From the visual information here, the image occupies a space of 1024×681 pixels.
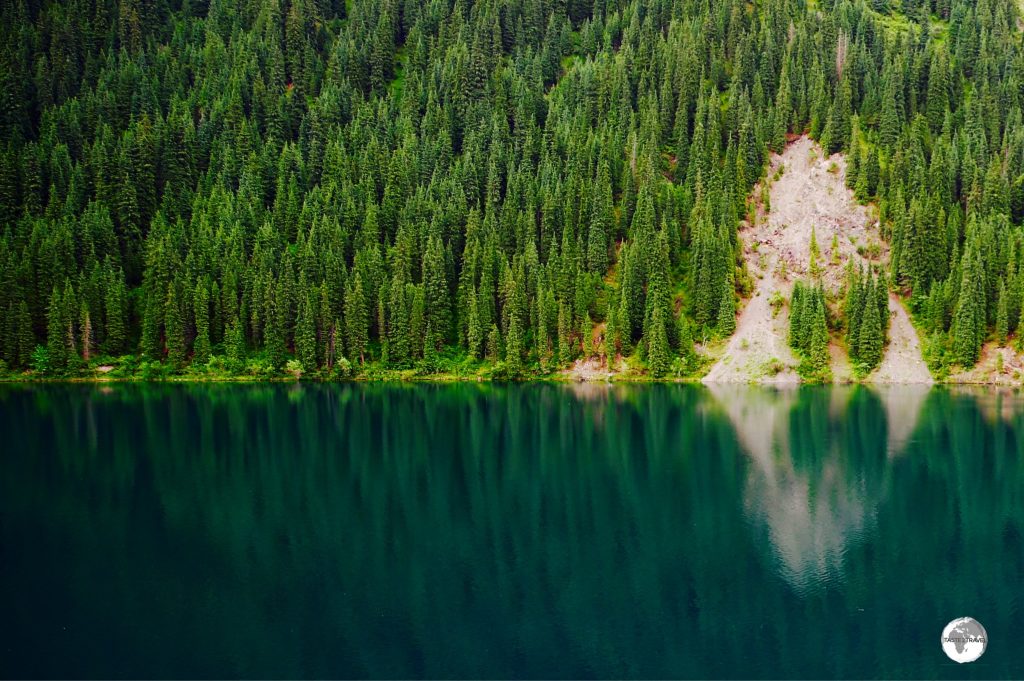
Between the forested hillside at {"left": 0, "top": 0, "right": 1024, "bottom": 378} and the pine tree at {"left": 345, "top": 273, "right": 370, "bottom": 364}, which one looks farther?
the pine tree at {"left": 345, "top": 273, "right": 370, "bottom": 364}

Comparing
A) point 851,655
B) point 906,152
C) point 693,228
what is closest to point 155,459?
point 851,655

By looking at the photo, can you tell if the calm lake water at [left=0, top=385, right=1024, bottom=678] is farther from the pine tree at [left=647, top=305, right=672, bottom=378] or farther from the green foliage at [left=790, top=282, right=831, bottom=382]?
the pine tree at [left=647, top=305, right=672, bottom=378]

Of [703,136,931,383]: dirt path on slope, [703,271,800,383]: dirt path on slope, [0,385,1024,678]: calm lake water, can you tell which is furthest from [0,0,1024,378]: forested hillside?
[0,385,1024,678]: calm lake water

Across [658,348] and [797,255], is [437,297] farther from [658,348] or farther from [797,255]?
[797,255]

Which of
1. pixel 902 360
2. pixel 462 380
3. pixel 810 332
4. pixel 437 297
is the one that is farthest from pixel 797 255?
pixel 437 297

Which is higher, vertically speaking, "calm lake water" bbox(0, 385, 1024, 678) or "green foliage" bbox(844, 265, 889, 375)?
"green foliage" bbox(844, 265, 889, 375)

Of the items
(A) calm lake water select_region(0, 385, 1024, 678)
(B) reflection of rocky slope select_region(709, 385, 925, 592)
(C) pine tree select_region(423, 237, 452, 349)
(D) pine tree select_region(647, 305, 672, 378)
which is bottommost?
(B) reflection of rocky slope select_region(709, 385, 925, 592)

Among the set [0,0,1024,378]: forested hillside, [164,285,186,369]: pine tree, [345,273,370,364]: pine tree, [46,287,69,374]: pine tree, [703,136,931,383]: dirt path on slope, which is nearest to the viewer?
[46,287,69,374]: pine tree

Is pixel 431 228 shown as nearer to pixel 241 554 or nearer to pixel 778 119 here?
pixel 778 119
